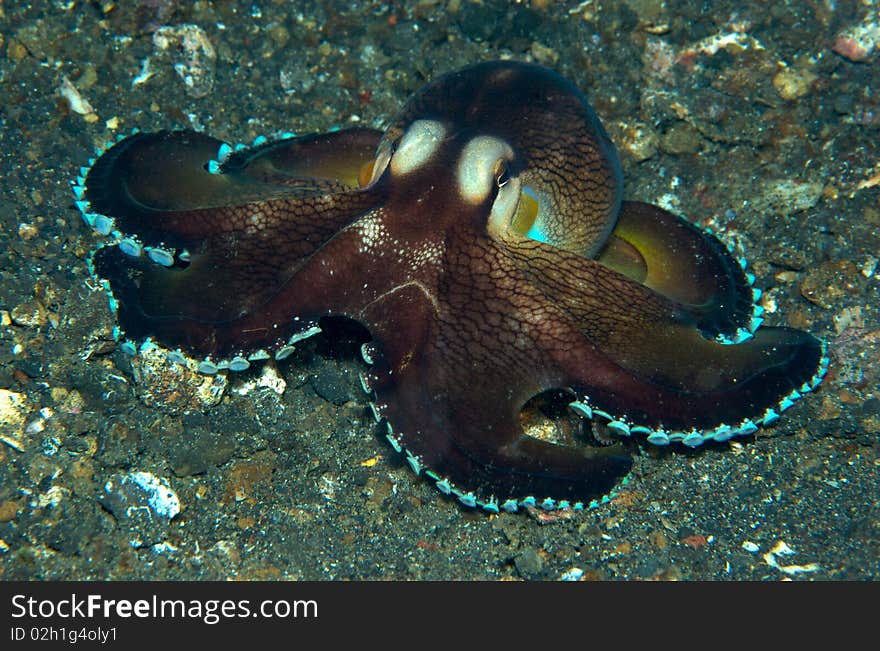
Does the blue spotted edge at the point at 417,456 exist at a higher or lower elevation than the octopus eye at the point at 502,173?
lower

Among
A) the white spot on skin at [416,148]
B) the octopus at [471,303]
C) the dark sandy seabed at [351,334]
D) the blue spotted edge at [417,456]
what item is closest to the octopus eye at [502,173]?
the octopus at [471,303]

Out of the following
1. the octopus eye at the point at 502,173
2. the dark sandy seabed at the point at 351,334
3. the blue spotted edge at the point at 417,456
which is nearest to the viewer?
the blue spotted edge at the point at 417,456

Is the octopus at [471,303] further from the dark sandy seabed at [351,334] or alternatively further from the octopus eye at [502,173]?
the dark sandy seabed at [351,334]

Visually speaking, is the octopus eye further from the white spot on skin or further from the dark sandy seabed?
the dark sandy seabed

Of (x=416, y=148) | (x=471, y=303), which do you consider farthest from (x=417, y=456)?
(x=416, y=148)
